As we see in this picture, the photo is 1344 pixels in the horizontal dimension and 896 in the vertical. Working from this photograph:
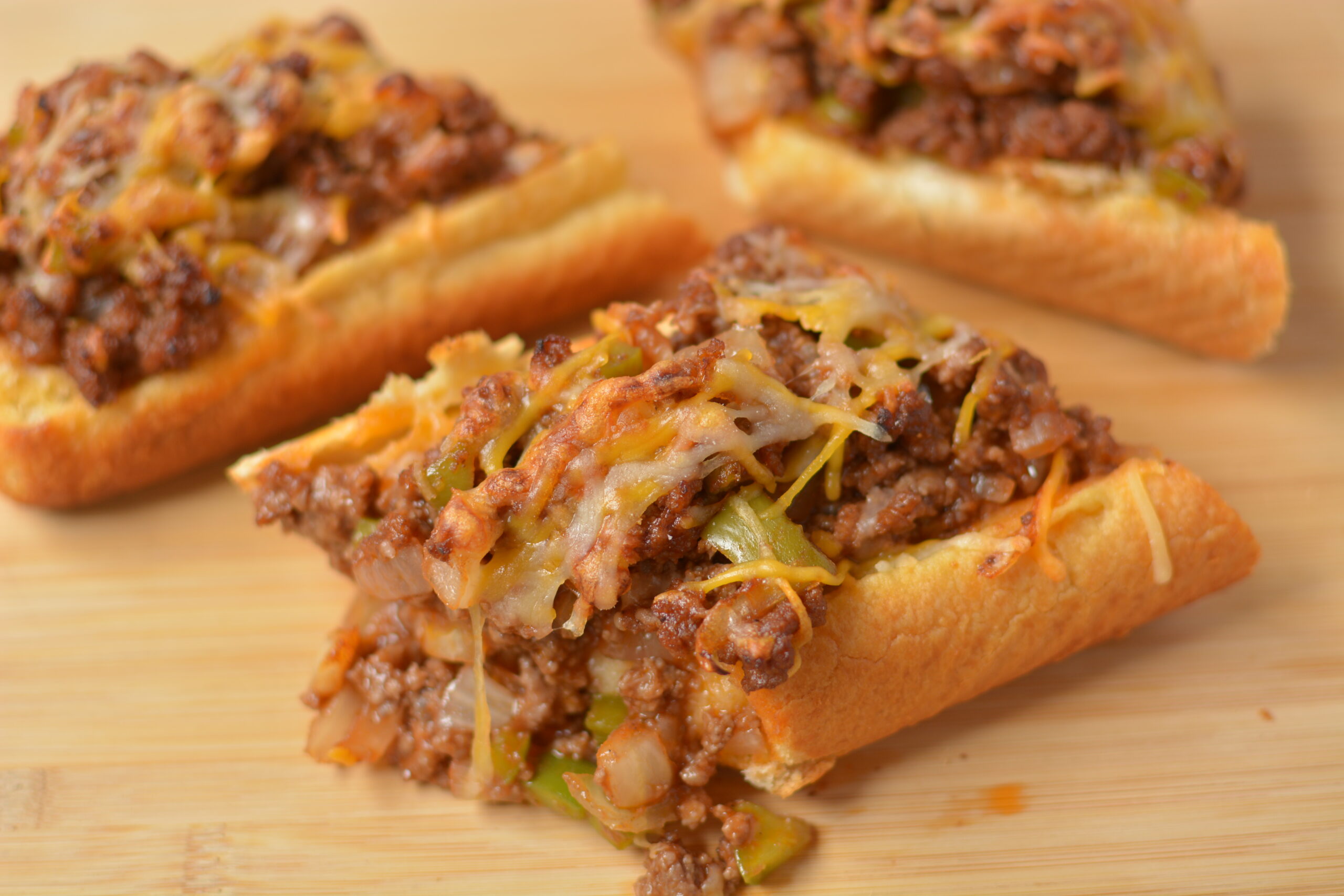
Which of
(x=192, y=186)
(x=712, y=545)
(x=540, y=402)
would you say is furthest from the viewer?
(x=192, y=186)

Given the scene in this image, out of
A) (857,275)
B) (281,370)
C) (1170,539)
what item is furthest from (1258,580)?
(281,370)

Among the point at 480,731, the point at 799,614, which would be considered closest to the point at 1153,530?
the point at 799,614

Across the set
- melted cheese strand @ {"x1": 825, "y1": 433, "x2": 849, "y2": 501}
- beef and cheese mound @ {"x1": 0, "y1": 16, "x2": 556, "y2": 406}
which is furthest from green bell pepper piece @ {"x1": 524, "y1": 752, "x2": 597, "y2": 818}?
beef and cheese mound @ {"x1": 0, "y1": 16, "x2": 556, "y2": 406}

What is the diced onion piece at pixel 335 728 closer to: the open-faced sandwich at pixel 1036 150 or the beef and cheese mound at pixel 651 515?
the beef and cheese mound at pixel 651 515

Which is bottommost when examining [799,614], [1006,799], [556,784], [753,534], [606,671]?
[1006,799]

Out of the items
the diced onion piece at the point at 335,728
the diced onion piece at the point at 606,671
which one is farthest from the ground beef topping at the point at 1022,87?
the diced onion piece at the point at 335,728

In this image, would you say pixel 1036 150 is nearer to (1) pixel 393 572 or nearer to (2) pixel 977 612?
(2) pixel 977 612

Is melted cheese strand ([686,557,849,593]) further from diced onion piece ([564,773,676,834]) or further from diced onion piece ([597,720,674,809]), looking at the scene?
diced onion piece ([564,773,676,834])
